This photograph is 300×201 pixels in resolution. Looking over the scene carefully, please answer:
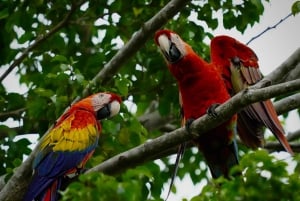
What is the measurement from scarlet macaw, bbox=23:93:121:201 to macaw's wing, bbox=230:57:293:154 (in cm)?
89

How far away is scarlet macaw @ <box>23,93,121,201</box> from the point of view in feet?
16.9

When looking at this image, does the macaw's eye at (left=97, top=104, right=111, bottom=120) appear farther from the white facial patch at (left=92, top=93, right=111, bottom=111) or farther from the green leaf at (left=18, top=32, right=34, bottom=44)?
the green leaf at (left=18, top=32, right=34, bottom=44)

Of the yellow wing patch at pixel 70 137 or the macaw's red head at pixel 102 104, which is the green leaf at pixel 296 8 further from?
the yellow wing patch at pixel 70 137

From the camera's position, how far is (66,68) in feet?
17.5

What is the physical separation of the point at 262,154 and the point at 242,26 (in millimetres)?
2735

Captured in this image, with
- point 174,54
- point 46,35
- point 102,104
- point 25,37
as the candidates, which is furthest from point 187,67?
point 25,37

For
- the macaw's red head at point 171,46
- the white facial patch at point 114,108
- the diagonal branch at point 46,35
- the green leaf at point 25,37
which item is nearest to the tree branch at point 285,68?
the macaw's red head at point 171,46

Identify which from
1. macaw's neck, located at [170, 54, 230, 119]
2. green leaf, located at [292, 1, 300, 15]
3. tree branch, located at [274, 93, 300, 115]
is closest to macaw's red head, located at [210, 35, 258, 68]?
macaw's neck, located at [170, 54, 230, 119]

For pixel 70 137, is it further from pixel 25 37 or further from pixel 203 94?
pixel 25 37

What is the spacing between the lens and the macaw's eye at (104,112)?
5664 mm

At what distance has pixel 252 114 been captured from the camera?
18.0ft

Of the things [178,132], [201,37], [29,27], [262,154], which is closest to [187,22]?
[201,37]

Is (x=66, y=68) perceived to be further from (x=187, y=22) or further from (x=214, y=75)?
(x=187, y=22)

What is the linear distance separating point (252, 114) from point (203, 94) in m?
0.49
